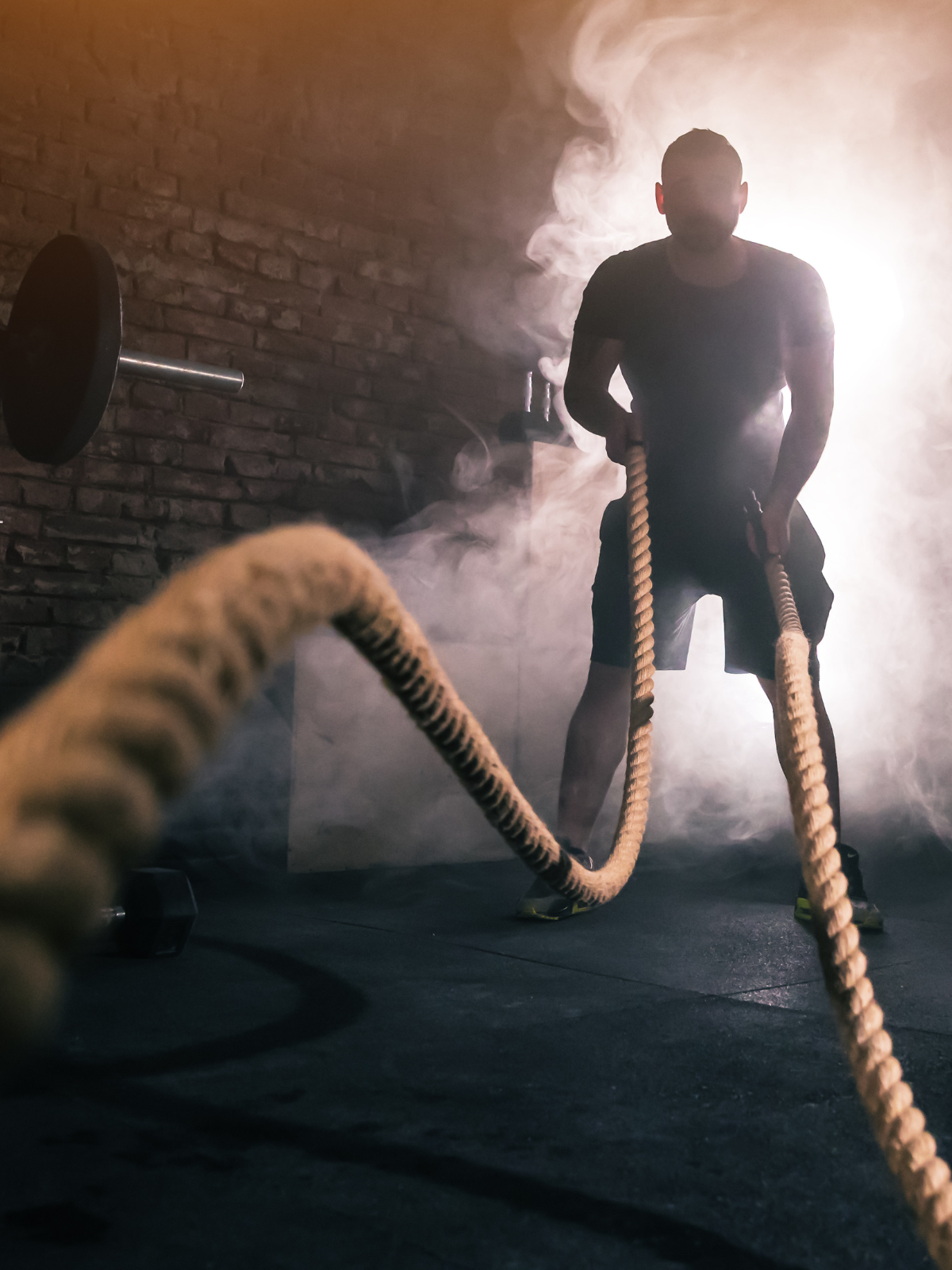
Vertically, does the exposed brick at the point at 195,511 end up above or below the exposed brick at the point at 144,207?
below

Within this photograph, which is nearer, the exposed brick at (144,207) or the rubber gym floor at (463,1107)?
the rubber gym floor at (463,1107)

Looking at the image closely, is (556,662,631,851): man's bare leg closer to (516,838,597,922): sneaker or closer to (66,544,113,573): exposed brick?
(516,838,597,922): sneaker

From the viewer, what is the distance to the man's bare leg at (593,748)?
236 centimetres

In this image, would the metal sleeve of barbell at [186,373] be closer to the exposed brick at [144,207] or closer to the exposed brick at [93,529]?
the exposed brick at [93,529]

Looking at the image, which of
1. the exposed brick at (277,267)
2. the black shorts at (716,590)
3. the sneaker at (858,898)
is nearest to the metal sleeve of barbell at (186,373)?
the black shorts at (716,590)

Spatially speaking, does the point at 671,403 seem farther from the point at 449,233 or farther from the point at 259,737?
the point at 449,233

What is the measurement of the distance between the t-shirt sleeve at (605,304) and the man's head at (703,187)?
16cm

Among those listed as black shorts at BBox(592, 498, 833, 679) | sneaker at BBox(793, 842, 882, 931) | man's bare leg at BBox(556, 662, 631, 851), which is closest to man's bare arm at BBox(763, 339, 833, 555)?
black shorts at BBox(592, 498, 833, 679)

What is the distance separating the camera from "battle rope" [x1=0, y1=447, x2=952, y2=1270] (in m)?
0.32

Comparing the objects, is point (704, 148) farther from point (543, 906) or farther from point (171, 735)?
point (171, 735)

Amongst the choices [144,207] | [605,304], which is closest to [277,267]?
[144,207]

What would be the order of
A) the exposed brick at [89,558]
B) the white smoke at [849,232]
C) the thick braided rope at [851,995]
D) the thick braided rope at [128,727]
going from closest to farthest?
1. the thick braided rope at [128,727]
2. the thick braided rope at [851,995]
3. the exposed brick at [89,558]
4. the white smoke at [849,232]

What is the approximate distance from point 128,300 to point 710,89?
2395 mm

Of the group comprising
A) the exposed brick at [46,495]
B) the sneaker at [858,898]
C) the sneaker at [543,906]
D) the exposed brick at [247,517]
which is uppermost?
the exposed brick at [247,517]
